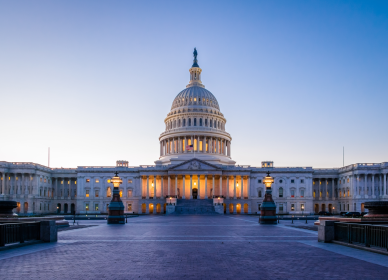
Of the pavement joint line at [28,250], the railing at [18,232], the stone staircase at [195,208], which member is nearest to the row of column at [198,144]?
the stone staircase at [195,208]

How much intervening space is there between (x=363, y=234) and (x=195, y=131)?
116232 mm

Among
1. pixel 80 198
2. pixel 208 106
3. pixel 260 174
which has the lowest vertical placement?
pixel 80 198

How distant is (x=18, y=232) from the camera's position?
22.1 meters

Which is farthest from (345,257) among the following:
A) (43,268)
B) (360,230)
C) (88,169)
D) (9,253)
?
(88,169)

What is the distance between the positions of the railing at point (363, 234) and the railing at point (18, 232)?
1833cm

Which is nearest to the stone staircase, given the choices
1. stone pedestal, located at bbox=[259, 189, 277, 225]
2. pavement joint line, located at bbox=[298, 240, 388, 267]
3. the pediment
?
the pediment

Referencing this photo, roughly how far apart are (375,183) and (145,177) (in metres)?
67.3

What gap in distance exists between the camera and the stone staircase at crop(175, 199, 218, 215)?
99.6 m

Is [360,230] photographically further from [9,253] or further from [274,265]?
[9,253]

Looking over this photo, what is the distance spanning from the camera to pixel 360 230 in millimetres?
21469

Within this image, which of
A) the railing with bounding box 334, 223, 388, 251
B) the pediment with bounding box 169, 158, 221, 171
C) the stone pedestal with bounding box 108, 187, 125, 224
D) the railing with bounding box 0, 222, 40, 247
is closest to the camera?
the railing with bounding box 334, 223, 388, 251

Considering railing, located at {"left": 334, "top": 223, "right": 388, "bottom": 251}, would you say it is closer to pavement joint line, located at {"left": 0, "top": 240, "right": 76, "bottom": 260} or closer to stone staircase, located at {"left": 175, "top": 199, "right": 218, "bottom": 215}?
pavement joint line, located at {"left": 0, "top": 240, "right": 76, "bottom": 260}

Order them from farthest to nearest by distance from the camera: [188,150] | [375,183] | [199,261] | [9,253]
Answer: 1. [188,150]
2. [375,183]
3. [9,253]
4. [199,261]

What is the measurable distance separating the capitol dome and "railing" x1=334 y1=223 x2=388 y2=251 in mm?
105234
